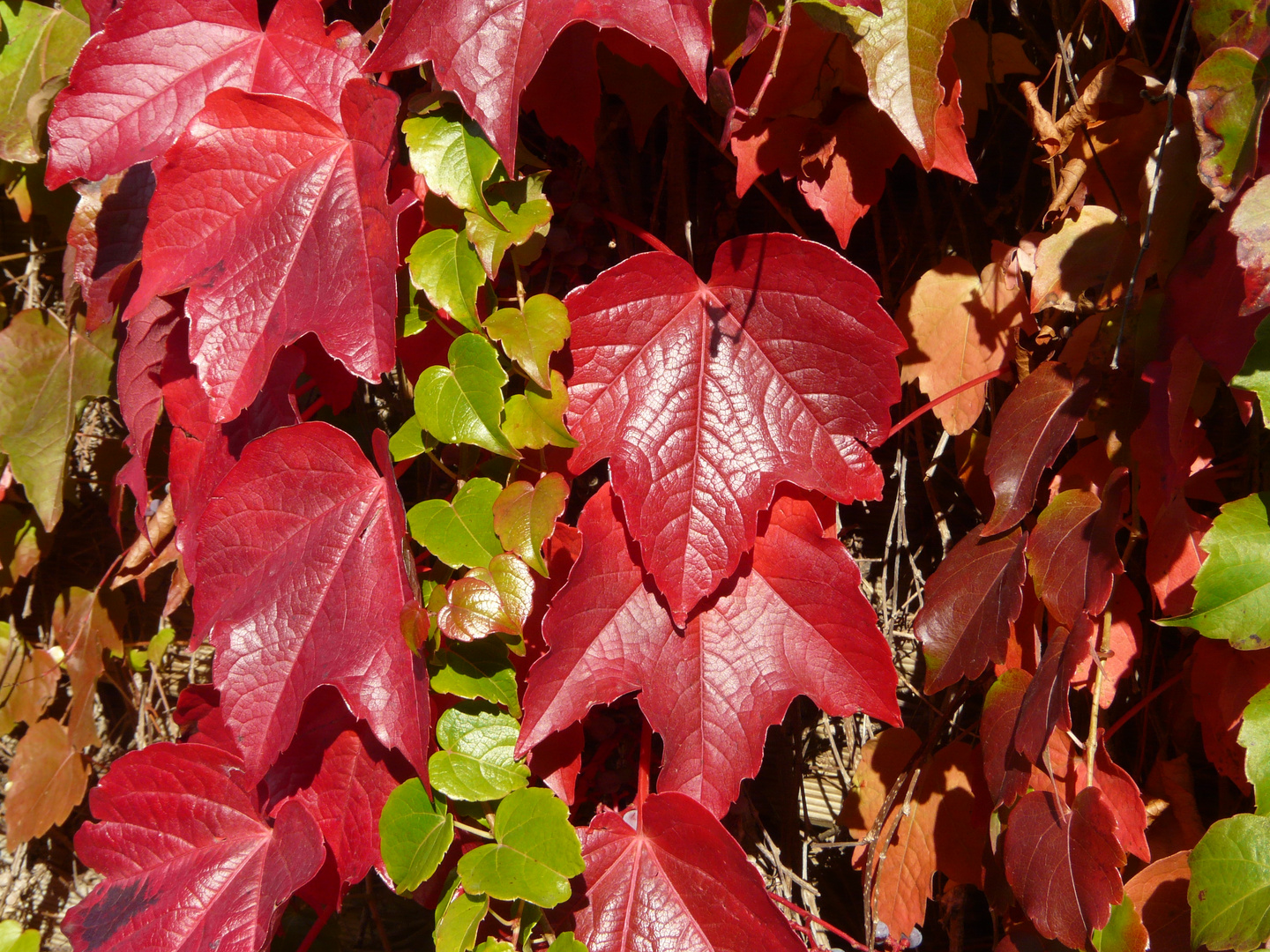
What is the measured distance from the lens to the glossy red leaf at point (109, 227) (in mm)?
970

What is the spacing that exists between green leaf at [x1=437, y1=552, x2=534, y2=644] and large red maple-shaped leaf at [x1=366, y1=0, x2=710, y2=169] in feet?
1.15

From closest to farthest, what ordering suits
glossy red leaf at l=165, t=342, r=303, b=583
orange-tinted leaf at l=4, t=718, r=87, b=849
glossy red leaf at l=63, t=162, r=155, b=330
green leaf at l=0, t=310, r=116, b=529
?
glossy red leaf at l=165, t=342, r=303, b=583 → glossy red leaf at l=63, t=162, r=155, b=330 → green leaf at l=0, t=310, r=116, b=529 → orange-tinted leaf at l=4, t=718, r=87, b=849

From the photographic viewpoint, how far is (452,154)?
72 centimetres

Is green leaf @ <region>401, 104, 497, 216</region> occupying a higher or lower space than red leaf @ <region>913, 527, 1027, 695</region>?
higher

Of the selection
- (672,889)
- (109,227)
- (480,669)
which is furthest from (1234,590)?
(109,227)

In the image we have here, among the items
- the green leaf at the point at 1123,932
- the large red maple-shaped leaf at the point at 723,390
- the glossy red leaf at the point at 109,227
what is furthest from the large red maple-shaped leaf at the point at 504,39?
the green leaf at the point at 1123,932

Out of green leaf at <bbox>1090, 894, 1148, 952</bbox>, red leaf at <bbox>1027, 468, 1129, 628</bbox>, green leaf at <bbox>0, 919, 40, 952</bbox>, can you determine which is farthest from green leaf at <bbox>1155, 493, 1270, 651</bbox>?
green leaf at <bbox>0, 919, 40, 952</bbox>

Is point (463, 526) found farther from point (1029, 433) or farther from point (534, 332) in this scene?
point (1029, 433)

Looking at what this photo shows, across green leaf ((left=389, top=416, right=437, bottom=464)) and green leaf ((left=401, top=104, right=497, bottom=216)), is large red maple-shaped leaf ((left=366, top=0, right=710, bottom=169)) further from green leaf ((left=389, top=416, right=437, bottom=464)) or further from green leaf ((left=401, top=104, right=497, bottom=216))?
green leaf ((left=389, top=416, right=437, bottom=464))

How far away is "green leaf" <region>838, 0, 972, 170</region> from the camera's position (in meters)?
0.66

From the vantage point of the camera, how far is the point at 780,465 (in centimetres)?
73

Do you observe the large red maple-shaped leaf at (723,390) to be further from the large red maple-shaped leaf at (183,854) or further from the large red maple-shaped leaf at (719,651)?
the large red maple-shaped leaf at (183,854)

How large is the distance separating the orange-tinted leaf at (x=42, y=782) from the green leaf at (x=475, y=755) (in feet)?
3.17

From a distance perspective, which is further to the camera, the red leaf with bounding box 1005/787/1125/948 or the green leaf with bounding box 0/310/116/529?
the green leaf with bounding box 0/310/116/529
